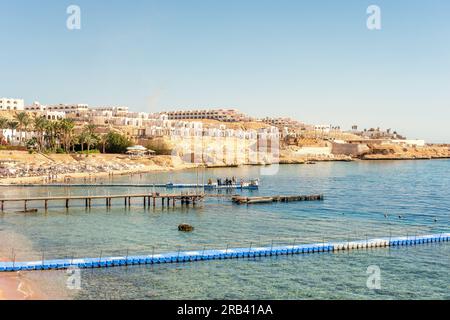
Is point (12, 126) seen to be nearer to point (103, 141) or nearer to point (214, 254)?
point (103, 141)

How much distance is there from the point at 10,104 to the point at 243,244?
152 metres

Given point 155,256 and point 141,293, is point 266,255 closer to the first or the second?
point 155,256

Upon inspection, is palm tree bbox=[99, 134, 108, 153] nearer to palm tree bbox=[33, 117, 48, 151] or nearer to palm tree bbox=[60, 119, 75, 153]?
palm tree bbox=[60, 119, 75, 153]

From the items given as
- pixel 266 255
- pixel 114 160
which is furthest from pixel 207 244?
pixel 114 160

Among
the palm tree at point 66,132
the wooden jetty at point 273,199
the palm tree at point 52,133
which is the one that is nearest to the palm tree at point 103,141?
the palm tree at point 66,132

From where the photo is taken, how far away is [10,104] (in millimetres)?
174375

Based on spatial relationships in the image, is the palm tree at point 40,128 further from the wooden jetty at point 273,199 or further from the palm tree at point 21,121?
the wooden jetty at point 273,199

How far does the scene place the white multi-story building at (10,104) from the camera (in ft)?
565

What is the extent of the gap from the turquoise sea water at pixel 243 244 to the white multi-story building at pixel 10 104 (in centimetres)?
10851

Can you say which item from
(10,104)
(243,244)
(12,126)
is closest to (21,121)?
(12,126)

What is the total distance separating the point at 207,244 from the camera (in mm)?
41750

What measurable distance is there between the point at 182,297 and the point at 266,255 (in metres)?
10.7

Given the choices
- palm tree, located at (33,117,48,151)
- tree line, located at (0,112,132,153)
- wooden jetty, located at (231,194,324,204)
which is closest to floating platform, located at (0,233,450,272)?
wooden jetty, located at (231,194,324,204)

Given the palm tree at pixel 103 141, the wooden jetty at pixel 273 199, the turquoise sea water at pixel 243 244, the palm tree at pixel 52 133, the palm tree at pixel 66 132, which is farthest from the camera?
the palm tree at pixel 103 141
